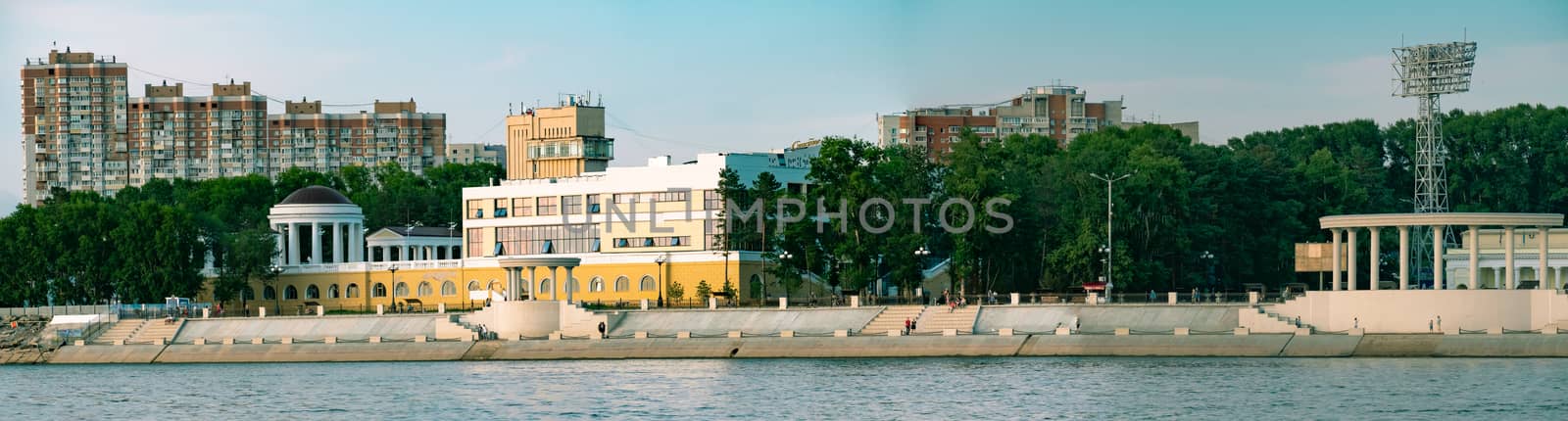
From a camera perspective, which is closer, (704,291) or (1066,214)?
(1066,214)

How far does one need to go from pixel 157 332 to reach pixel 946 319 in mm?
38894

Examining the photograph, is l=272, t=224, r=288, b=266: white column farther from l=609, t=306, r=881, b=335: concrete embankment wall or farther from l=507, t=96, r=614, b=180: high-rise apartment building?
l=609, t=306, r=881, b=335: concrete embankment wall

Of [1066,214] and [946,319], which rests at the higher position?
[1066,214]

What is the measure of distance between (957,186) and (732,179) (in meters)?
12.9

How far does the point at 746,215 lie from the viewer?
108m

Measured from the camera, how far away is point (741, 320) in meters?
94.7

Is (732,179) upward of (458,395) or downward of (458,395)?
upward

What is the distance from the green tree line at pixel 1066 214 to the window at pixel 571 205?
32.9 feet

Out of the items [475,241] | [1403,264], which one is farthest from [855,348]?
[475,241]

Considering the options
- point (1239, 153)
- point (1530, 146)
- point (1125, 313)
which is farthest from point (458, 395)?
point (1530, 146)

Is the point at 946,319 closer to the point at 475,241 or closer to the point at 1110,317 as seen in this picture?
the point at 1110,317

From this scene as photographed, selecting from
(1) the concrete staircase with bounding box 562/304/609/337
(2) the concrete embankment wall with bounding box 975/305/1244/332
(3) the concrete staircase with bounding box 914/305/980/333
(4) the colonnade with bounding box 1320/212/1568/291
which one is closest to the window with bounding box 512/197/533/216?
(1) the concrete staircase with bounding box 562/304/609/337

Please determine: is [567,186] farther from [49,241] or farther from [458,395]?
[458,395]

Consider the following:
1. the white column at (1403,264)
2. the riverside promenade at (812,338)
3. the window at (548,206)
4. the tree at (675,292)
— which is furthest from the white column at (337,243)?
the white column at (1403,264)
